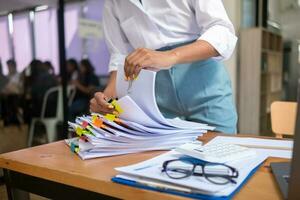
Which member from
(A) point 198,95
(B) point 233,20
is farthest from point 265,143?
(B) point 233,20

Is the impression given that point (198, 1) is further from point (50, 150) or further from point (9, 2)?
point (9, 2)

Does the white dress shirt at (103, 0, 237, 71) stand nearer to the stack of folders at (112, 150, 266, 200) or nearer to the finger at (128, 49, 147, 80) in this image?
the finger at (128, 49, 147, 80)

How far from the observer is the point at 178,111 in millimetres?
1013

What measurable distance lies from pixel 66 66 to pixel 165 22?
3.07m

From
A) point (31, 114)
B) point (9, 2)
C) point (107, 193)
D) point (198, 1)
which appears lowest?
point (31, 114)

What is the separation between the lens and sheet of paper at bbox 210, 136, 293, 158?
0.69 m

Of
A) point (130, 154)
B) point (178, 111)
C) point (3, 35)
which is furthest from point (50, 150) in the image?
point (3, 35)

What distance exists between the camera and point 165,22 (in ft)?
3.27

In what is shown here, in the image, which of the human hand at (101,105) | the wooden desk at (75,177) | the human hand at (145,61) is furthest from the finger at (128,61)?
the wooden desk at (75,177)

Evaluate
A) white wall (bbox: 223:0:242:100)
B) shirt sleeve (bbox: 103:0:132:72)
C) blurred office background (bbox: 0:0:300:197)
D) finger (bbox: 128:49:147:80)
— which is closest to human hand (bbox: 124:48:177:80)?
finger (bbox: 128:49:147:80)

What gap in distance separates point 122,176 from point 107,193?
0.04 metres

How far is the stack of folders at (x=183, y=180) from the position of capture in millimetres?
427

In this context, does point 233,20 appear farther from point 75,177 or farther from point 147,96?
point 75,177

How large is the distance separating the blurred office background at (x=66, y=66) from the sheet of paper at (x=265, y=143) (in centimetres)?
261
